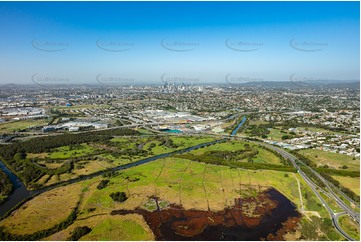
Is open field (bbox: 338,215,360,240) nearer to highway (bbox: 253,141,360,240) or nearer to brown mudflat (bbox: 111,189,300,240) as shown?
highway (bbox: 253,141,360,240)

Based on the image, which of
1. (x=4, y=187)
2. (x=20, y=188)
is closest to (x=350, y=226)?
(x=20, y=188)

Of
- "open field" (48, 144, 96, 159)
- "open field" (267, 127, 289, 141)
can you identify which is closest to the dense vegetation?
"open field" (48, 144, 96, 159)

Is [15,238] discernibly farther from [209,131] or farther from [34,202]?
[209,131]

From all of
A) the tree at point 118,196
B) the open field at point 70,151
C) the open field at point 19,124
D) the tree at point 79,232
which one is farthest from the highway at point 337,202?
the open field at point 19,124

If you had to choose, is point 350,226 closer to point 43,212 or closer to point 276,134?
point 43,212

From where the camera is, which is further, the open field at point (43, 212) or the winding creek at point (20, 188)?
the winding creek at point (20, 188)

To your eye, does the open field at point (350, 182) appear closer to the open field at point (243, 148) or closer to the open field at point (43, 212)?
the open field at point (243, 148)

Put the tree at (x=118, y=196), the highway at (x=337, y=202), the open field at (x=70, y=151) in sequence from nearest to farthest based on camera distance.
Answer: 1. the highway at (x=337, y=202)
2. the tree at (x=118, y=196)
3. the open field at (x=70, y=151)
